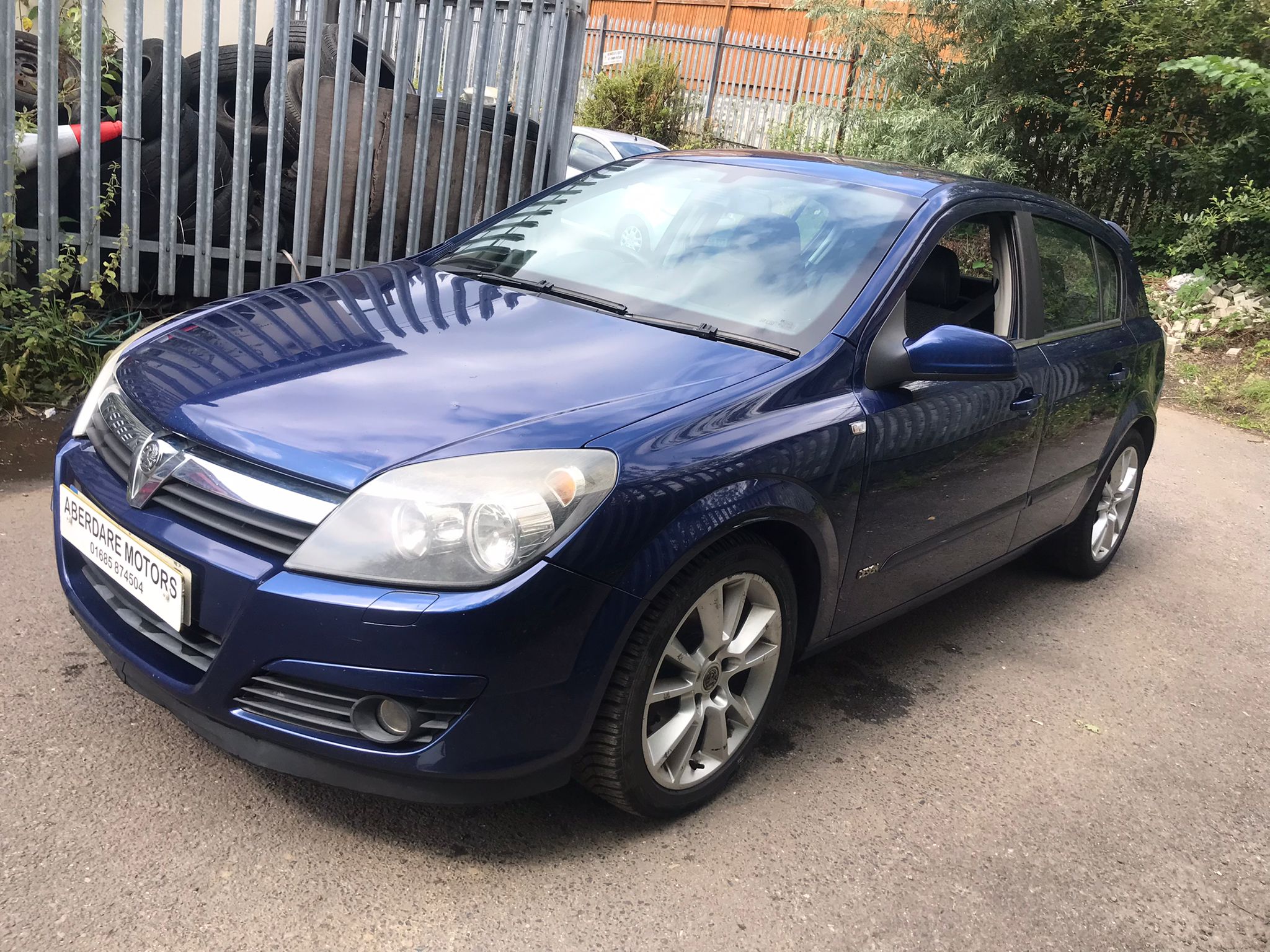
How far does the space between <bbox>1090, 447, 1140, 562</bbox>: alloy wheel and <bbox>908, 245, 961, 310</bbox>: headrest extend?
1302mm

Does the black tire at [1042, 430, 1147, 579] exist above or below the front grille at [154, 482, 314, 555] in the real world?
below

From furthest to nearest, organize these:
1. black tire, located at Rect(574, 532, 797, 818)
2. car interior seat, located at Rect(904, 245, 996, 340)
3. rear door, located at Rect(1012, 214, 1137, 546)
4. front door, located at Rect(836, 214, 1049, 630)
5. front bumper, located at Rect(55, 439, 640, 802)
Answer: rear door, located at Rect(1012, 214, 1137, 546) → car interior seat, located at Rect(904, 245, 996, 340) → front door, located at Rect(836, 214, 1049, 630) → black tire, located at Rect(574, 532, 797, 818) → front bumper, located at Rect(55, 439, 640, 802)

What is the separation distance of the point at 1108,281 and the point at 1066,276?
49cm

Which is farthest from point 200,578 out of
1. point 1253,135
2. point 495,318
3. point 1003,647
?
point 1253,135

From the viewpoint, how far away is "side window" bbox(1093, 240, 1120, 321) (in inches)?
171

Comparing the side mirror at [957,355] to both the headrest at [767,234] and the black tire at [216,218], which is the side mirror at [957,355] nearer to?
the headrest at [767,234]

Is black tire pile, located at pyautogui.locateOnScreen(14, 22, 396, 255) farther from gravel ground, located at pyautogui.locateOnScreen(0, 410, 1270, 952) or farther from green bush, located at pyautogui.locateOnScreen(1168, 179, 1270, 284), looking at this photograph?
green bush, located at pyautogui.locateOnScreen(1168, 179, 1270, 284)

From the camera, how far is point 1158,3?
10633 millimetres

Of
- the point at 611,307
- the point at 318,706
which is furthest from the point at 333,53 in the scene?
Result: the point at 318,706

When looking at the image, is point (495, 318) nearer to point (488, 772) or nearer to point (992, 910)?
point (488, 772)

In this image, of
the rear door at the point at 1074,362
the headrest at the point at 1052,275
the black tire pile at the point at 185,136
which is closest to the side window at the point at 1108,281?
the rear door at the point at 1074,362

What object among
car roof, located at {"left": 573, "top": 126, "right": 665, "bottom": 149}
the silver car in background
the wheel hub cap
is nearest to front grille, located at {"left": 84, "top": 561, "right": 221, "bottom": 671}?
the wheel hub cap

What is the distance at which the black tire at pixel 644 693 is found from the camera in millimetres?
2381

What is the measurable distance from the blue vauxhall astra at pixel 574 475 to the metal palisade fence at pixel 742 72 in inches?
477
